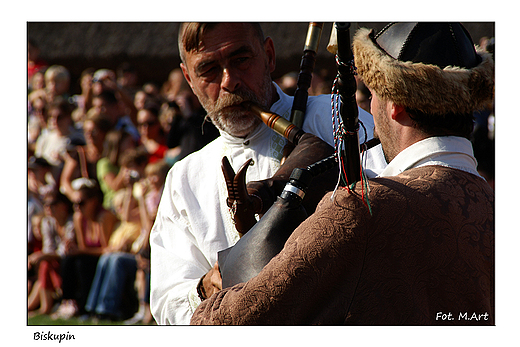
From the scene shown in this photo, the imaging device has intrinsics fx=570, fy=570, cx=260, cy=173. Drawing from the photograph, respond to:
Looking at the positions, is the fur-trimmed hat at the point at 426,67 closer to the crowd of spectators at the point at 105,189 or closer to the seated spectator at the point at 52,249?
the crowd of spectators at the point at 105,189

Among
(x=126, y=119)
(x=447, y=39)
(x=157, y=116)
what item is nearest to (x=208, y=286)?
(x=447, y=39)

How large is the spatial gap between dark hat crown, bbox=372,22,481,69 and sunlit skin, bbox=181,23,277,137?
39.8 inches

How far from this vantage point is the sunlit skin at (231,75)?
2.65 m

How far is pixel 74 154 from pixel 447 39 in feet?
17.7

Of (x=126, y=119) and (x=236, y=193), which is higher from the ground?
(x=126, y=119)

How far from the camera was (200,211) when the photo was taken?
9.18 feet

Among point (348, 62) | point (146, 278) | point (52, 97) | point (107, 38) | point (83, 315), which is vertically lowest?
point (83, 315)

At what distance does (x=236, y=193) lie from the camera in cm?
199

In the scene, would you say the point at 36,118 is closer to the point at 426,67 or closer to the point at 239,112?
the point at 239,112

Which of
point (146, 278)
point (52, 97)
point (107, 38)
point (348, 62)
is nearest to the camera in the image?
point (348, 62)

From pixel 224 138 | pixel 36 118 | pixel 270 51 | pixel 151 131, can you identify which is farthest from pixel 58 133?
pixel 270 51

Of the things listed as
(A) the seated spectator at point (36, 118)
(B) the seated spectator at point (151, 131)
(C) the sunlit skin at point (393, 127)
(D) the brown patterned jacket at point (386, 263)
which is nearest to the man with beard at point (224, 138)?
(C) the sunlit skin at point (393, 127)

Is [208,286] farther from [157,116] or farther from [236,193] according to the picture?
[157,116]

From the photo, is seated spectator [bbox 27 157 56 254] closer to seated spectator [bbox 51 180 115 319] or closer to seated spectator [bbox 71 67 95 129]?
seated spectator [bbox 51 180 115 319]
